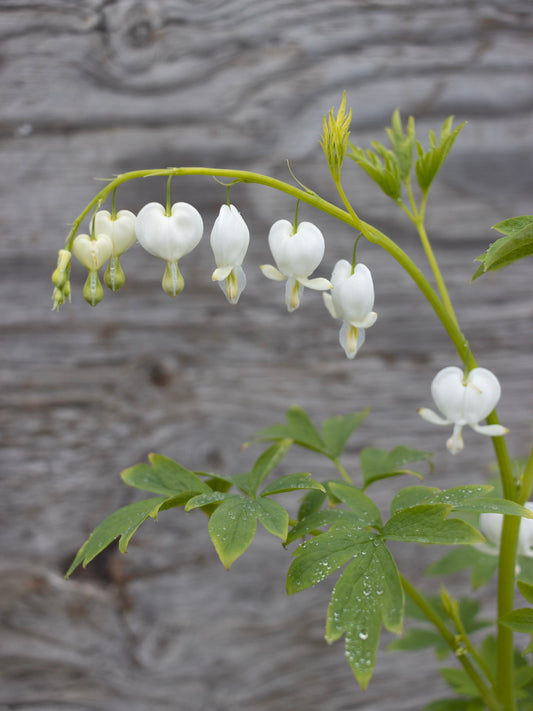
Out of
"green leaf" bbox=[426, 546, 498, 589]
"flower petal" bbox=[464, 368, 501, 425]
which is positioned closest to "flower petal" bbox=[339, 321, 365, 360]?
"flower petal" bbox=[464, 368, 501, 425]

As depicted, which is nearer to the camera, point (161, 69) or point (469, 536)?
point (469, 536)

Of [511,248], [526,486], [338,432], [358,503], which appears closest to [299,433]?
[338,432]

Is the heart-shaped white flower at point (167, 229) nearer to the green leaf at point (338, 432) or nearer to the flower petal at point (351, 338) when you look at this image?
the flower petal at point (351, 338)

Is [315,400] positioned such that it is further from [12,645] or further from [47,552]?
[12,645]

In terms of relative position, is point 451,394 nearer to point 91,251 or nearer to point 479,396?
point 479,396

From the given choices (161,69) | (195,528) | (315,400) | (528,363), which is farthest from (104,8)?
(528,363)

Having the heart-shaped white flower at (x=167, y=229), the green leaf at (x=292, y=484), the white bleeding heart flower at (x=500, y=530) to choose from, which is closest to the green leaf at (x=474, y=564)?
the white bleeding heart flower at (x=500, y=530)

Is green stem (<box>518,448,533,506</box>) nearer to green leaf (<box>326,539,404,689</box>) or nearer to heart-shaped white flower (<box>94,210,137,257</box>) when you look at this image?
green leaf (<box>326,539,404,689</box>)

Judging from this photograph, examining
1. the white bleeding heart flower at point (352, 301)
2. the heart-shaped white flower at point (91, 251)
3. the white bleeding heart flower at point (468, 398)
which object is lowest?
the white bleeding heart flower at point (468, 398)
